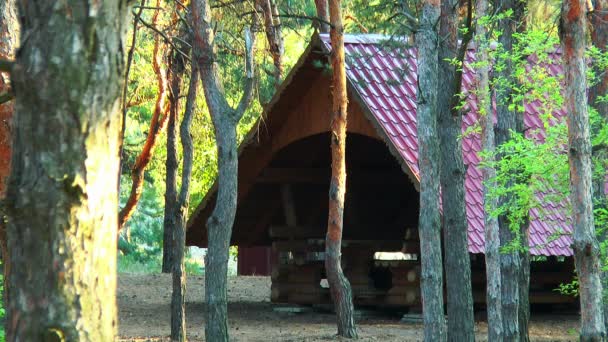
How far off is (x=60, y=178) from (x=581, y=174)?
6335 mm

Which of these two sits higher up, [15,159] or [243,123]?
[243,123]

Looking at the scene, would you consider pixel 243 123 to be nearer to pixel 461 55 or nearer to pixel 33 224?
pixel 461 55

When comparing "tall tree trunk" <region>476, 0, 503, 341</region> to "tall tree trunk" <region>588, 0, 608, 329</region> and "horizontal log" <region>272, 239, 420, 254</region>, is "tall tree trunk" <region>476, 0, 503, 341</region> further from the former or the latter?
"horizontal log" <region>272, 239, 420, 254</region>

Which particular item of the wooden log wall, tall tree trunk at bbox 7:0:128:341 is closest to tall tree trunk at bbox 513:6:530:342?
the wooden log wall

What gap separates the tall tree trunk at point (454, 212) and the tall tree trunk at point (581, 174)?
3.70 m

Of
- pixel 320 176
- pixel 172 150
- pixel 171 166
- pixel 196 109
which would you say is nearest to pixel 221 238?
pixel 320 176

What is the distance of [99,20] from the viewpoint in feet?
14.1

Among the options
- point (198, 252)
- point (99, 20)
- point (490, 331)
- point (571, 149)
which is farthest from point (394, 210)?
point (198, 252)

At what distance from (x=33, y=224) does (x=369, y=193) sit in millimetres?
18479

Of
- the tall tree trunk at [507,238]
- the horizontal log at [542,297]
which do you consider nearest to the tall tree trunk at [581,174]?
the tall tree trunk at [507,238]

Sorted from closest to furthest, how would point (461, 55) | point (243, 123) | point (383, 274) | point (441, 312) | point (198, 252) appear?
point (441, 312)
point (461, 55)
point (383, 274)
point (243, 123)
point (198, 252)

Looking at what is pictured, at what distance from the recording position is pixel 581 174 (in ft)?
A: 30.9

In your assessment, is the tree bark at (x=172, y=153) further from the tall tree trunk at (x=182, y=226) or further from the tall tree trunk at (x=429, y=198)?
the tall tree trunk at (x=429, y=198)

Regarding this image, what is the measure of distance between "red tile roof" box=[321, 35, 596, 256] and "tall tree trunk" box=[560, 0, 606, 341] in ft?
19.7
